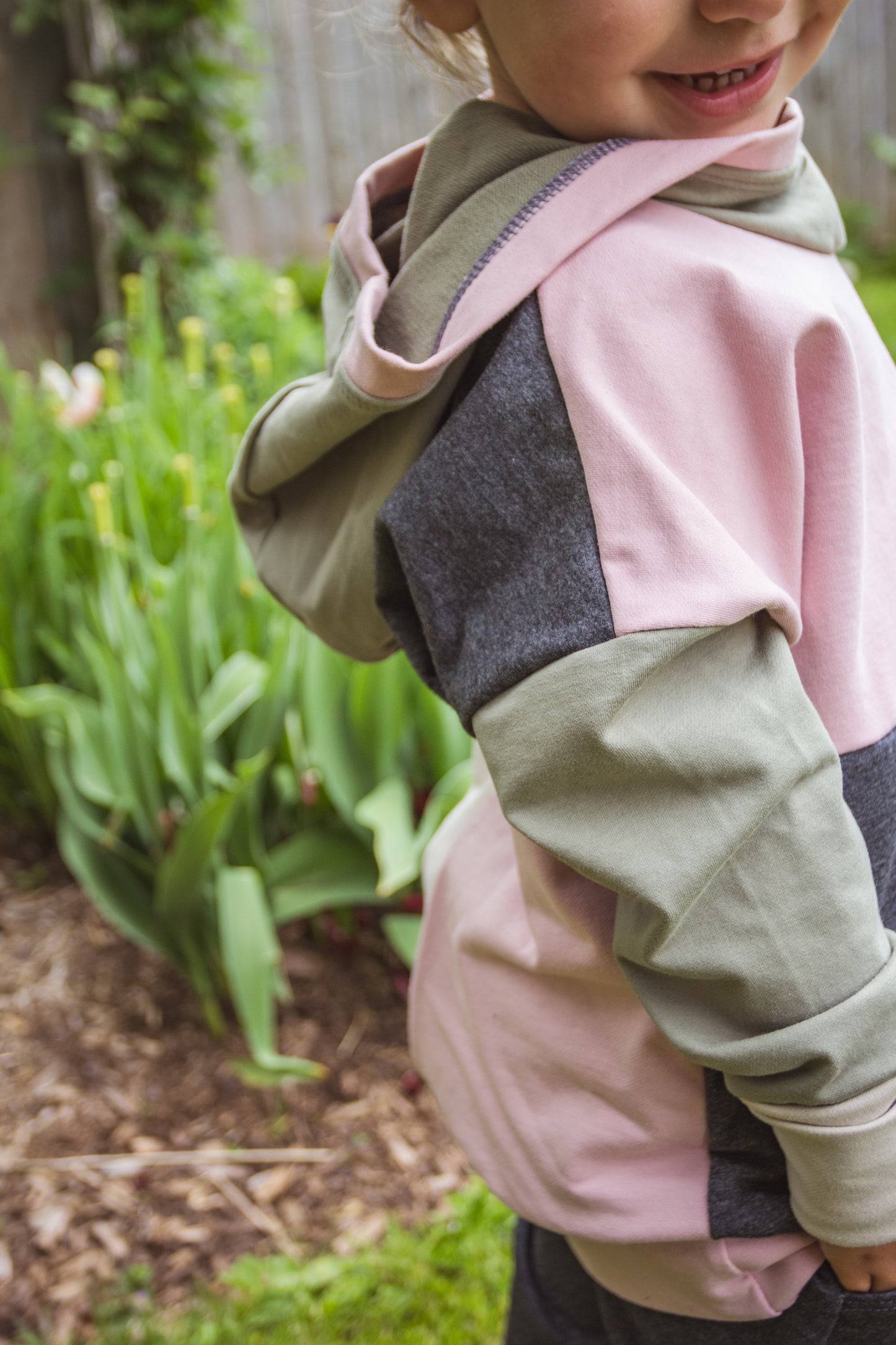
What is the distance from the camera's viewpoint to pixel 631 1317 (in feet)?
2.93

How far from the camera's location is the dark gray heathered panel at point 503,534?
0.64 meters

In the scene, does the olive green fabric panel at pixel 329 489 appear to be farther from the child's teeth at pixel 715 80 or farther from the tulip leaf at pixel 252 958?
the tulip leaf at pixel 252 958

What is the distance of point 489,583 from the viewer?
69cm

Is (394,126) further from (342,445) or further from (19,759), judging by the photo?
(342,445)

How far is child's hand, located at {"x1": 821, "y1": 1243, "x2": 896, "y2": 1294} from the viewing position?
72 centimetres

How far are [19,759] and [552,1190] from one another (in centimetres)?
178

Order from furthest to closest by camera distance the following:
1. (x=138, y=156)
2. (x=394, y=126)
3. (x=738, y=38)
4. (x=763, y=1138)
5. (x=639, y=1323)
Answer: (x=394, y=126) → (x=138, y=156) → (x=639, y=1323) → (x=763, y=1138) → (x=738, y=38)

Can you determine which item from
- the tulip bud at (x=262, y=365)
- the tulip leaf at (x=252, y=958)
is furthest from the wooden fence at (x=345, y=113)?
the tulip leaf at (x=252, y=958)

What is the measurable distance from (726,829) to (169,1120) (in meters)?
1.51

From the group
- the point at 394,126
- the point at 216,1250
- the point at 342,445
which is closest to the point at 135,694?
the point at 216,1250

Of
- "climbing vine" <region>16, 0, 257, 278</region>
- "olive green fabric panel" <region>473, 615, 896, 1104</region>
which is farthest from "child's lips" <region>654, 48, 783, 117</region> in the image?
"climbing vine" <region>16, 0, 257, 278</region>

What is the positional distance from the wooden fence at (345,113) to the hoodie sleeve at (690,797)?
5883 millimetres

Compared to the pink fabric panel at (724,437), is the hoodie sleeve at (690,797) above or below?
below

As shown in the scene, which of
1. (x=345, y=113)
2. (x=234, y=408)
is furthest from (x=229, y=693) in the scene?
→ (x=345, y=113)
